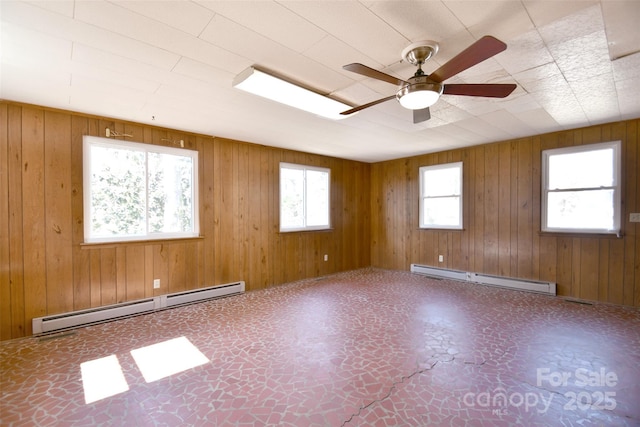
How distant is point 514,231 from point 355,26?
175 inches

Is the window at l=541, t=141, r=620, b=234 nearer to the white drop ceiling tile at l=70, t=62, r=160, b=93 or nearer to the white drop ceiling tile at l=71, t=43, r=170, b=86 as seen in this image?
the white drop ceiling tile at l=71, t=43, r=170, b=86

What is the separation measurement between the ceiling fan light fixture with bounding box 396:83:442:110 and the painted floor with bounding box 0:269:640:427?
212 centimetres

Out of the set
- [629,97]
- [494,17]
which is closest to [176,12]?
[494,17]

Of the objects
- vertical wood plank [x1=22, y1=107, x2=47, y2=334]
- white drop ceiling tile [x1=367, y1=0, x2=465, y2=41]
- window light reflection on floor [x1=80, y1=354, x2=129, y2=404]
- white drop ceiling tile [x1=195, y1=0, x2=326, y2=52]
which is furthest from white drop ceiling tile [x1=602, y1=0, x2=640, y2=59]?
vertical wood plank [x1=22, y1=107, x2=47, y2=334]

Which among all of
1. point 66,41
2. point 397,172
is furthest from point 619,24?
point 397,172

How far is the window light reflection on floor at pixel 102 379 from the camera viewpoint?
6.67 ft

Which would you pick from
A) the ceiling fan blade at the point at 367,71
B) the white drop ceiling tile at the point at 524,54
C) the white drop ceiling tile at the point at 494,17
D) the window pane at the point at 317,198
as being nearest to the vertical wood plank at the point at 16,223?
the ceiling fan blade at the point at 367,71

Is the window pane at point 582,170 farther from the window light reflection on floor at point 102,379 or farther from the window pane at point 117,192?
the window pane at point 117,192

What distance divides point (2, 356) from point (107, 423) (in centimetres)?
177

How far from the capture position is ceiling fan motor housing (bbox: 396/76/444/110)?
193 cm

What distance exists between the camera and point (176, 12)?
165 cm

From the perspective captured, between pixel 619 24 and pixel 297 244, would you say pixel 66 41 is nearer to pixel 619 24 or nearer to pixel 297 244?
pixel 619 24

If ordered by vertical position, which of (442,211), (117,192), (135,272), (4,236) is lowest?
(135,272)

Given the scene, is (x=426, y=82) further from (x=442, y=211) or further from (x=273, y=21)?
(x=442, y=211)
